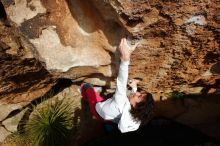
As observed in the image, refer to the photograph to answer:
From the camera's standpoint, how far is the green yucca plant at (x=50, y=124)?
235 inches

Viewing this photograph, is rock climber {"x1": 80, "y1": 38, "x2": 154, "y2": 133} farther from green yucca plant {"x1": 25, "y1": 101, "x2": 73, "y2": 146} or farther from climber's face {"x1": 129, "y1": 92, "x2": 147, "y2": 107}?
green yucca plant {"x1": 25, "y1": 101, "x2": 73, "y2": 146}

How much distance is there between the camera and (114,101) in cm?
459

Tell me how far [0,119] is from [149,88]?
90.8 inches

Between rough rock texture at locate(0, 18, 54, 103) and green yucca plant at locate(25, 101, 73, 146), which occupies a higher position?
rough rock texture at locate(0, 18, 54, 103)

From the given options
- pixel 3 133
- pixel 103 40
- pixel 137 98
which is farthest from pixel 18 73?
pixel 3 133

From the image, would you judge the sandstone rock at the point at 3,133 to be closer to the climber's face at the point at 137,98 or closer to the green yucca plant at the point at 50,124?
the green yucca plant at the point at 50,124

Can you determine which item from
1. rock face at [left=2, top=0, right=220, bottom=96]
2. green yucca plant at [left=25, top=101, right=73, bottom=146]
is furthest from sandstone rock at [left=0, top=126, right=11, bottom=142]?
rock face at [left=2, top=0, right=220, bottom=96]

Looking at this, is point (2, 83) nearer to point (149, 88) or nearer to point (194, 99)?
point (149, 88)

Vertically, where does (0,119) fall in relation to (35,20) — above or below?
below

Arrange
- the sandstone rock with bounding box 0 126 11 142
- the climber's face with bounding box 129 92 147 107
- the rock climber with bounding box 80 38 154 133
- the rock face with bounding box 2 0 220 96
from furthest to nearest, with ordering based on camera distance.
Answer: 1. the sandstone rock with bounding box 0 126 11 142
2. the climber's face with bounding box 129 92 147 107
3. the rock climber with bounding box 80 38 154 133
4. the rock face with bounding box 2 0 220 96

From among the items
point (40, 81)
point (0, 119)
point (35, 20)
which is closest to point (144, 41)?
point (35, 20)

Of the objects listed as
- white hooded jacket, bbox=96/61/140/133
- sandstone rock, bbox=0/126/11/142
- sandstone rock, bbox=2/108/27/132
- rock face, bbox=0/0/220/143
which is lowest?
sandstone rock, bbox=0/126/11/142

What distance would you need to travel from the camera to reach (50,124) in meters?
6.01

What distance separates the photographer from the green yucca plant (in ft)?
19.5
